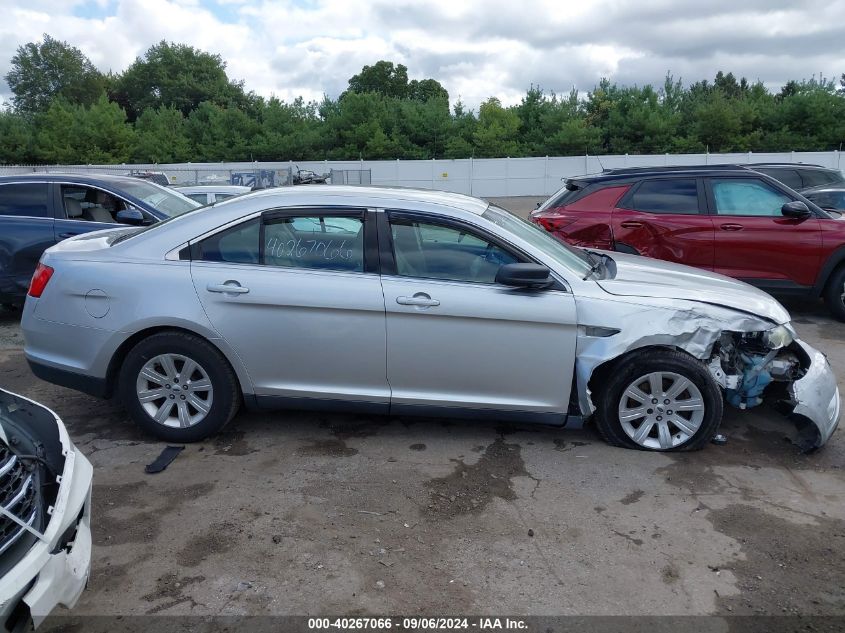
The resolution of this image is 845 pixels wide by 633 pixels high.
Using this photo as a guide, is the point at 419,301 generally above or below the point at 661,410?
above

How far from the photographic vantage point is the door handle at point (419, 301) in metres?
4.16

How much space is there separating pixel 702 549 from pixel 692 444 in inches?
43.1

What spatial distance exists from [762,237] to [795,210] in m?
0.42

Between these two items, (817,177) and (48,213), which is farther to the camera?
(817,177)

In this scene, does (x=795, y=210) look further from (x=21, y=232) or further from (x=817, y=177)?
(x=21, y=232)

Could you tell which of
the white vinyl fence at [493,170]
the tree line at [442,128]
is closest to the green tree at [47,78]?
the tree line at [442,128]

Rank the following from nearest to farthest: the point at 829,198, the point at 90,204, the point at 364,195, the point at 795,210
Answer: the point at 364,195 < the point at 795,210 < the point at 90,204 < the point at 829,198

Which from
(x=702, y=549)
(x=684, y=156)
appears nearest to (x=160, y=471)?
(x=702, y=549)

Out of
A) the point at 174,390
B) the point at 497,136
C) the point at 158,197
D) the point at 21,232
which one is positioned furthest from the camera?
the point at 497,136

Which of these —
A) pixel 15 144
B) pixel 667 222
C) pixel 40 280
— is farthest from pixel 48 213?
pixel 15 144

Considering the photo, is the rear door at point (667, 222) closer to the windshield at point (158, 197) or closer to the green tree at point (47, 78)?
the windshield at point (158, 197)

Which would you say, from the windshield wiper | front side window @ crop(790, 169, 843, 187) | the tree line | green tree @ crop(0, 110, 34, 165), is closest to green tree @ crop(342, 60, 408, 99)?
the tree line

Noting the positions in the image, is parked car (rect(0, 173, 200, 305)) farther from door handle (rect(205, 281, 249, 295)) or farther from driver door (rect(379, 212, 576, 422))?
driver door (rect(379, 212, 576, 422))

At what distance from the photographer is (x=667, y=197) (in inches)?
310
